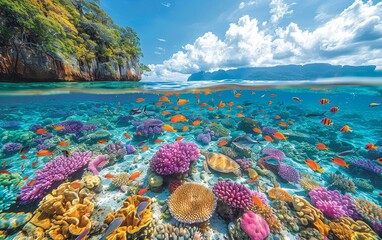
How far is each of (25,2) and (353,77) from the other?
77.0 ft

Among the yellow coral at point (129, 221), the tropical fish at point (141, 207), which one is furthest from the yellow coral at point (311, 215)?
the tropical fish at point (141, 207)

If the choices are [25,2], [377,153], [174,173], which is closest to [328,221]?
[174,173]

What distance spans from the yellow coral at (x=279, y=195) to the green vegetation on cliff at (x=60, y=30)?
11528 millimetres

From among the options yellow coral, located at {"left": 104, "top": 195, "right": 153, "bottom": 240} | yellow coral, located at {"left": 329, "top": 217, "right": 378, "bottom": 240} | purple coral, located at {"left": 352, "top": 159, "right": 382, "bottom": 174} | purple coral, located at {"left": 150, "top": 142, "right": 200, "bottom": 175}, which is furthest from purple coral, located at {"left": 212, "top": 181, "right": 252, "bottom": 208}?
purple coral, located at {"left": 352, "top": 159, "right": 382, "bottom": 174}

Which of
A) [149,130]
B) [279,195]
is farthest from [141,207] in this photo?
[149,130]

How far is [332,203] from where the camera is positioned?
4766 millimetres

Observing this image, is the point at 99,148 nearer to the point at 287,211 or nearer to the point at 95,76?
the point at 95,76

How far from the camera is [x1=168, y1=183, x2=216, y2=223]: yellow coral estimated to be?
12.6ft

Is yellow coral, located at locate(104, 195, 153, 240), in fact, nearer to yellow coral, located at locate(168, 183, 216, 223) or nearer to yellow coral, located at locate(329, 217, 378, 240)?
yellow coral, located at locate(168, 183, 216, 223)

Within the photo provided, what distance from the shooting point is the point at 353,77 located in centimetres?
1353

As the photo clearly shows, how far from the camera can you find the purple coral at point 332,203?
15.1 feet

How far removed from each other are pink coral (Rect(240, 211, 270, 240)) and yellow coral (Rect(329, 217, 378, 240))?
2.08m

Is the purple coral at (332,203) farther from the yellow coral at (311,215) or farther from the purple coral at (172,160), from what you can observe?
the purple coral at (172,160)

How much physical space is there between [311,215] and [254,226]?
2.03m
